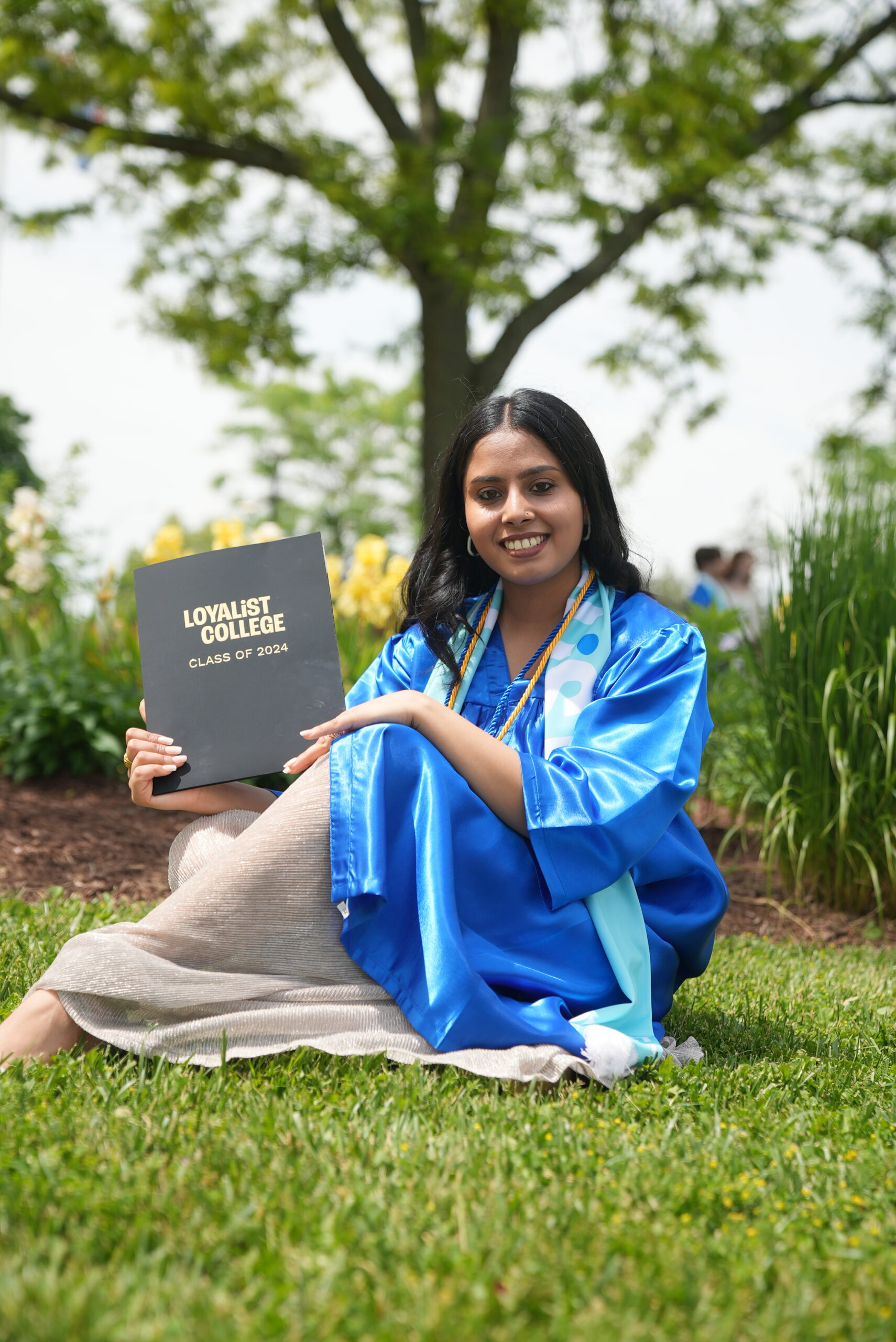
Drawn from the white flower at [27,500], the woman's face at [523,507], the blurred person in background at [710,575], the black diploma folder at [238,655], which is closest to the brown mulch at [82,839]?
the white flower at [27,500]

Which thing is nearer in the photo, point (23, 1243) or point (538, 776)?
point (23, 1243)

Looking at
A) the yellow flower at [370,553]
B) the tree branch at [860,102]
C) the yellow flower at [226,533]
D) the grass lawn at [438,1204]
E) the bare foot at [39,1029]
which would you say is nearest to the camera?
the grass lawn at [438,1204]

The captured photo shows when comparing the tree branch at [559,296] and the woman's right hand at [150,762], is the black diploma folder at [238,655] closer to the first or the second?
the woman's right hand at [150,762]

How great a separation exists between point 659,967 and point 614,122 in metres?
8.96

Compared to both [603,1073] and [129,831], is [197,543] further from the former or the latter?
[603,1073]

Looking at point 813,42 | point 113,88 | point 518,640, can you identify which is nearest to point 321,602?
point 518,640

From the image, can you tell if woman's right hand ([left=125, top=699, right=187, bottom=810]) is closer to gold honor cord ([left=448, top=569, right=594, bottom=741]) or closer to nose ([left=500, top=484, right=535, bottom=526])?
gold honor cord ([left=448, top=569, right=594, bottom=741])

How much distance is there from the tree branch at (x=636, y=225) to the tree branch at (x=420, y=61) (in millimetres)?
1713

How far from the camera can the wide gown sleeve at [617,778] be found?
2408mm

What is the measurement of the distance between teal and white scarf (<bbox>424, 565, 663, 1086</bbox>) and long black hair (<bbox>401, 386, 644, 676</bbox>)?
60 mm

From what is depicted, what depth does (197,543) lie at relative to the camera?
918cm

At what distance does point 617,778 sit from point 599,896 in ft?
0.94

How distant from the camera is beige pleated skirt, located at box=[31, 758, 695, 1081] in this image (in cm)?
223

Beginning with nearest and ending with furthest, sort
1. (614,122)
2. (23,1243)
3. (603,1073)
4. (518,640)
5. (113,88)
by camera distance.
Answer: (23,1243) < (603,1073) < (518,640) < (113,88) < (614,122)
